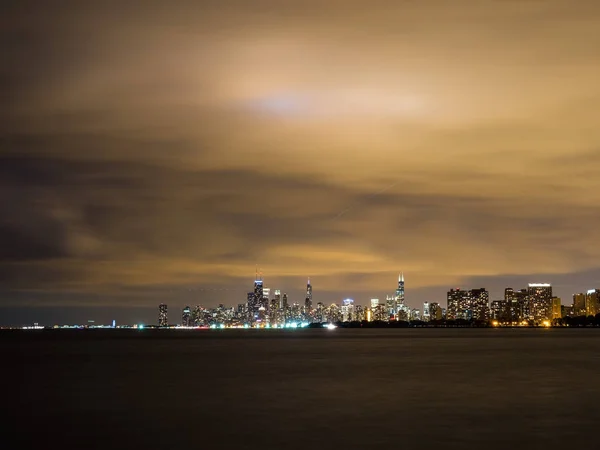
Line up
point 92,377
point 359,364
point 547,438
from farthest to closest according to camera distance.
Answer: point 359,364, point 92,377, point 547,438

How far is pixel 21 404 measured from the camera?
55.6 meters

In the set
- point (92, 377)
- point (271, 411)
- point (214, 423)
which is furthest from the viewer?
point (92, 377)

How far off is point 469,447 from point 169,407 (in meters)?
23.2

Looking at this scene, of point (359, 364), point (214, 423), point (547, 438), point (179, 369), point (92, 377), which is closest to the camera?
point (547, 438)

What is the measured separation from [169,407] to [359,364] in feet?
159

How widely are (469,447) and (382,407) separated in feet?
50.2

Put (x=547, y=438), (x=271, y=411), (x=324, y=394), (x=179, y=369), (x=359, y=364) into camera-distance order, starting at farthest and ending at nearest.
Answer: (x=359, y=364) → (x=179, y=369) → (x=324, y=394) → (x=271, y=411) → (x=547, y=438)

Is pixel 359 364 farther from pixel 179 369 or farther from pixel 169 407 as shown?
pixel 169 407

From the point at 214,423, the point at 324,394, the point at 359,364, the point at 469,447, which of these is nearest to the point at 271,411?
the point at 214,423

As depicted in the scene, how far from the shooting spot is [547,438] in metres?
40.5

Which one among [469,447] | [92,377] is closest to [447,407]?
[469,447]

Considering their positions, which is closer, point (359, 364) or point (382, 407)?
point (382, 407)

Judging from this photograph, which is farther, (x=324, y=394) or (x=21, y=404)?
(x=324, y=394)

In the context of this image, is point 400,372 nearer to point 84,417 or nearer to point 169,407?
point 169,407
